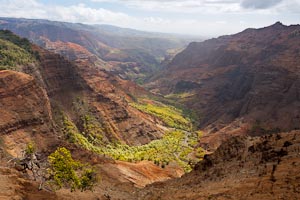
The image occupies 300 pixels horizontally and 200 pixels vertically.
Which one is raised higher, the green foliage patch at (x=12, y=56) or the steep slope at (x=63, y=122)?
the green foliage patch at (x=12, y=56)

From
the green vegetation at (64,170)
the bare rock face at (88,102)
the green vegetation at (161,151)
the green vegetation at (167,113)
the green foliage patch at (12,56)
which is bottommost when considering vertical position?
the green vegetation at (167,113)

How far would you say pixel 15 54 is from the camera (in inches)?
3386

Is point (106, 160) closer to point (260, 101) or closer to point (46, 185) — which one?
point (46, 185)

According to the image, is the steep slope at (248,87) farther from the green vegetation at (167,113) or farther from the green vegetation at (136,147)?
the green vegetation at (136,147)

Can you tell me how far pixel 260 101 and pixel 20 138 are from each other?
81.4 m

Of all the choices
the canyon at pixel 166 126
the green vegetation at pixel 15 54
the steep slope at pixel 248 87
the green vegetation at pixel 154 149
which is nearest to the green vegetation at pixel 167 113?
the canyon at pixel 166 126

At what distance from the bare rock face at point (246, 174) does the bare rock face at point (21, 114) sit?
22.6 m

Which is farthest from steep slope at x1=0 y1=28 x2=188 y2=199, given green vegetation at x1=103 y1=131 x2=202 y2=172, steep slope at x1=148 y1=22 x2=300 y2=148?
steep slope at x1=148 y1=22 x2=300 y2=148

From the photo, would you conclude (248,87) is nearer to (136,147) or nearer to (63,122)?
(136,147)

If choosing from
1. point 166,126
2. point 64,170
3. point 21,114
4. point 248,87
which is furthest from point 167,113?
point 64,170

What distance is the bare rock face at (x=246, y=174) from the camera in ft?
101

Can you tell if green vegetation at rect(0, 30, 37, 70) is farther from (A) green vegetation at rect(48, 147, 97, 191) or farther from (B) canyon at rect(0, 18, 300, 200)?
(A) green vegetation at rect(48, 147, 97, 191)

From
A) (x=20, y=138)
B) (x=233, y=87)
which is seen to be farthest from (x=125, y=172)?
(x=233, y=87)

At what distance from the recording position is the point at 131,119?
100438mm
